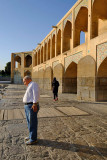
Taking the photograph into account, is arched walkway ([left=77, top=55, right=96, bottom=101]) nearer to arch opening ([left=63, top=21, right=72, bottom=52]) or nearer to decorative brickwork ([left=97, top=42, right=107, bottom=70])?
decorative brickwork ([left=97, top=42, right=107, bottom=70])

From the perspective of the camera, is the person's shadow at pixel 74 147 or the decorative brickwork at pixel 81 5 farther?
the decorative brickwork at pixel 81 5

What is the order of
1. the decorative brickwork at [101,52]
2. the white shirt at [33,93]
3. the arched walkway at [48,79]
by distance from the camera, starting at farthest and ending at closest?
the arched walkway at [48,79] < the decorative brickwork at [101,52] < the white shirt at [33,93]

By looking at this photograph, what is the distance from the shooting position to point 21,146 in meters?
2.63

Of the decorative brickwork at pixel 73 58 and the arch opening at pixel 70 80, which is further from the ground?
the decorative brickwork at pixel 73 58

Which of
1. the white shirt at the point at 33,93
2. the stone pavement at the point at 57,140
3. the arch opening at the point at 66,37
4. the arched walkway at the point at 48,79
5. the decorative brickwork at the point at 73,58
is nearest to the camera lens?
the stone pavement at the point at 57,140

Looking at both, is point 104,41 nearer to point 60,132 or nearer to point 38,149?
point 60,132

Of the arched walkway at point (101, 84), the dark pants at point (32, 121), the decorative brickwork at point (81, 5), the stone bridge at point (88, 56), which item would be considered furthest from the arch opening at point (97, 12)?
the dark pants at point (32, 121)

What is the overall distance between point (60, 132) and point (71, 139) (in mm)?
428

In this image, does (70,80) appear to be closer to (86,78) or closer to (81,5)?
(86,78)

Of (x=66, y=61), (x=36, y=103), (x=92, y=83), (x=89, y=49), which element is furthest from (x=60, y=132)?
(x=66, y=61)

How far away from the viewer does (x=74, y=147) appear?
2.60m

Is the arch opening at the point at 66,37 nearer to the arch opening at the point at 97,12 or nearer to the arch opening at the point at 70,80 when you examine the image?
Result: the arch opening at the point at 70,80

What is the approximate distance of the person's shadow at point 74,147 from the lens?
97.2 inches

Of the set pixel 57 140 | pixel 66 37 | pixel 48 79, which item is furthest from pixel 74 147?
pixel 48 79
